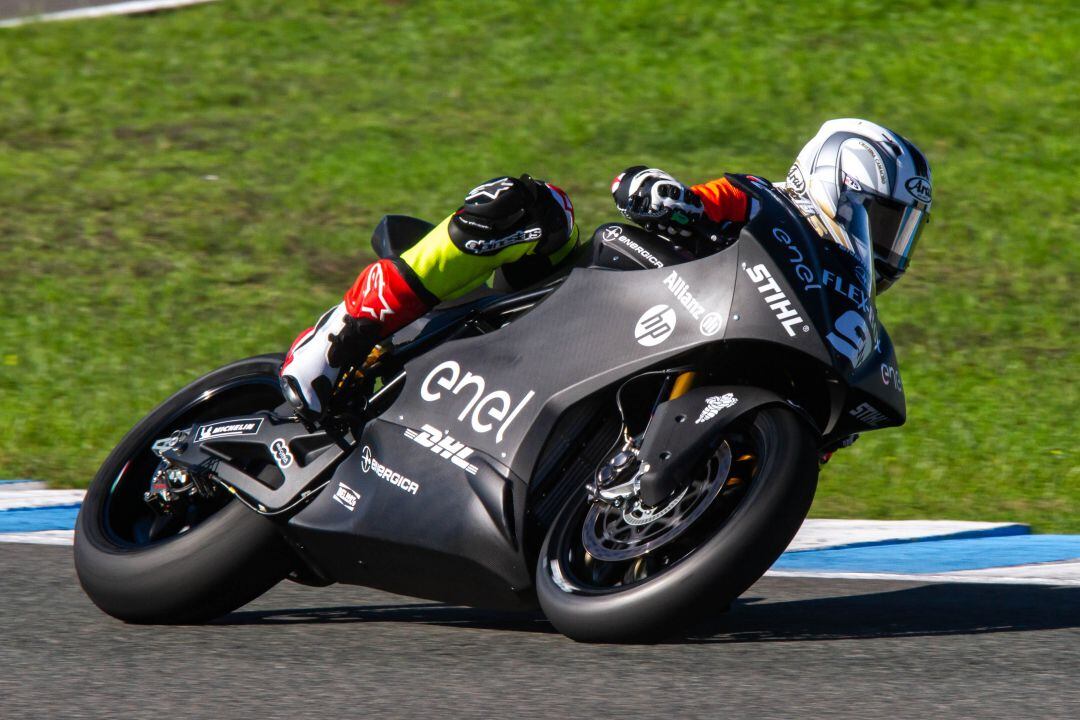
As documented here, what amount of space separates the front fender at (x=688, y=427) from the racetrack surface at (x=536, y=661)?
43cm

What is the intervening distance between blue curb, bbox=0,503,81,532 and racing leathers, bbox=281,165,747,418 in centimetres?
190

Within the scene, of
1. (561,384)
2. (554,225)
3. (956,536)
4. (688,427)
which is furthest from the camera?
(956,536)

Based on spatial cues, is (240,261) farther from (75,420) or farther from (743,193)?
(743,193)

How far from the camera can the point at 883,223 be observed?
4543 mm

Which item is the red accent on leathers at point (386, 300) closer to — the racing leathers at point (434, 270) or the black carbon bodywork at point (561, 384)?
the racing leathers at point (434, 270)

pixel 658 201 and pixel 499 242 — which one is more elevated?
pixel 658 201

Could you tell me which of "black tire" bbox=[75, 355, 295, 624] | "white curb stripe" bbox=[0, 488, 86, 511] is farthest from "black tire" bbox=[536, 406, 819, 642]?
"white curb stripe" bbox=[0, 488, 86, 511]

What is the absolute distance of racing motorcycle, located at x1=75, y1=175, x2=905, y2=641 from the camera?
3.98 metres

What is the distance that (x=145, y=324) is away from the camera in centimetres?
993

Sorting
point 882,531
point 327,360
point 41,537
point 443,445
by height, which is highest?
A: point 327,360

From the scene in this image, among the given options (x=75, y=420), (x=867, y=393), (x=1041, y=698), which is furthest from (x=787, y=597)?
(x=75, y=420)

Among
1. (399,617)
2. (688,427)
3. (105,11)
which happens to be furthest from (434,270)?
(105,11)

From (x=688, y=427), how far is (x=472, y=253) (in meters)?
0.85

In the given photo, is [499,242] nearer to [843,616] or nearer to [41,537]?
[843,616]
